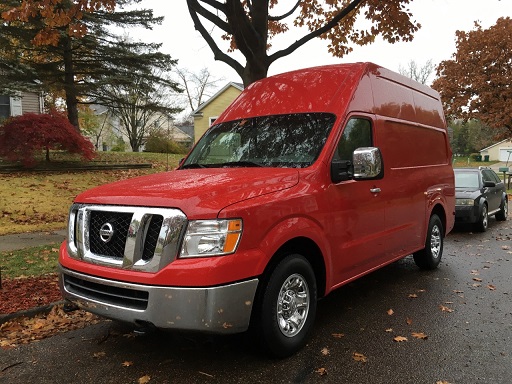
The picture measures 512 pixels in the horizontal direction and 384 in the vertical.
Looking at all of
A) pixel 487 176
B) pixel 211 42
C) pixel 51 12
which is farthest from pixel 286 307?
pixel 487 176

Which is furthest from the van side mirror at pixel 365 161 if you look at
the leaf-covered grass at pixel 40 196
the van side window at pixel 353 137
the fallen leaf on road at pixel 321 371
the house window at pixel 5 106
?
the house window at pixel 5 106

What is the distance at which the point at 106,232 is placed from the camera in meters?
3.29

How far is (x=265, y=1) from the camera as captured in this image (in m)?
8.17

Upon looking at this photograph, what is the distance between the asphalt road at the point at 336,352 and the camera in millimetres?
3279

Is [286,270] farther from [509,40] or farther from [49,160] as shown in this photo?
[509,40]

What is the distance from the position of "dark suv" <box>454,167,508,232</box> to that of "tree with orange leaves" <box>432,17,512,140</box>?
1731 cm

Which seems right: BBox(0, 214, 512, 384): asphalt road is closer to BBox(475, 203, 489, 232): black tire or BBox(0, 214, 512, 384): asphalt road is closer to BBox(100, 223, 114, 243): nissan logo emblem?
BBox(100, 223, 114, 243): nissan logo emblem

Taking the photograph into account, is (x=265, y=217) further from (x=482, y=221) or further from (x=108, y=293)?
(x=482, y=221)

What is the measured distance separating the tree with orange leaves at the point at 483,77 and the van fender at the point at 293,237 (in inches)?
→ 1066

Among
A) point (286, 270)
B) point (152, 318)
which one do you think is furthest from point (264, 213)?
point (152, 318)

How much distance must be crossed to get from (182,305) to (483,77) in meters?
30.3

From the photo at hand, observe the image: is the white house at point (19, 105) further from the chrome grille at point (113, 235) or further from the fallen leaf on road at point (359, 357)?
the fallen leaf on road at point (359, 357)

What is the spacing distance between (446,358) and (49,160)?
1557cm

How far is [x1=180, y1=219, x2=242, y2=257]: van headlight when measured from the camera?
3.00m
